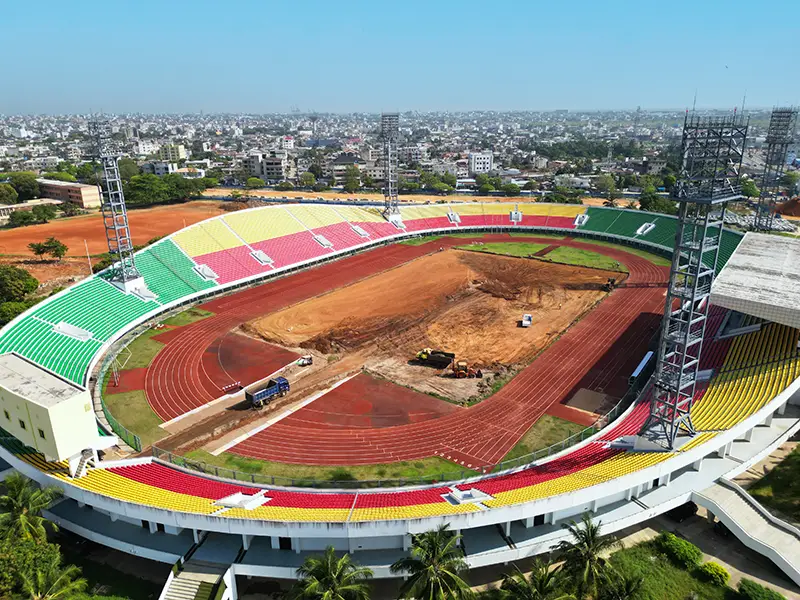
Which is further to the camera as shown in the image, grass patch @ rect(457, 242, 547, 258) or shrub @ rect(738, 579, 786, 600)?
grass patch @ rect(457, 242, 547, 258)

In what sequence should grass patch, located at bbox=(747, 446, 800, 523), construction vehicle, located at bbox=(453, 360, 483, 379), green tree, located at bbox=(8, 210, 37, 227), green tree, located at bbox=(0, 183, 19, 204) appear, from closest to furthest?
grass patch, located at bbox=(747, 446, 800, 523), construction vehicle, located at bbox=(453, 360, 483, 379), green tree, located at bbox=(8, 210, 37, 227), green tree, located at bbox=(0, 183, 19, 204)

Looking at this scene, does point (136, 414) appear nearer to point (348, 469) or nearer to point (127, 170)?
point (348, 469)

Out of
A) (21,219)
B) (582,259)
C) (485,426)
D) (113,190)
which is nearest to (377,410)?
(485,426)

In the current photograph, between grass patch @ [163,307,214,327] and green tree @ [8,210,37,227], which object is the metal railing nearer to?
grass patch @ [163,307,214,327]

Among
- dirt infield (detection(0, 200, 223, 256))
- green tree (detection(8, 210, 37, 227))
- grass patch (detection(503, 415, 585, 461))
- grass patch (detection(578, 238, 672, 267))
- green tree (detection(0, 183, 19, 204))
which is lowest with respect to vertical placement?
grass patch (detection(503, 415, 585, 461))

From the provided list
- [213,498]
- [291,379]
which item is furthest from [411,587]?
[291,379]

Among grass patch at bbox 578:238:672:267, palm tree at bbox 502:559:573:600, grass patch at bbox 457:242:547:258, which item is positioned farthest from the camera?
grass patch at bbox 457:242:547:258

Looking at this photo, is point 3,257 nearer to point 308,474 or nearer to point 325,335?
point 325,335

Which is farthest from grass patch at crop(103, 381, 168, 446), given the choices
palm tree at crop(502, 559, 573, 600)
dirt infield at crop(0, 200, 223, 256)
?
dirt infield at crop(0, 200, 223, 256)
